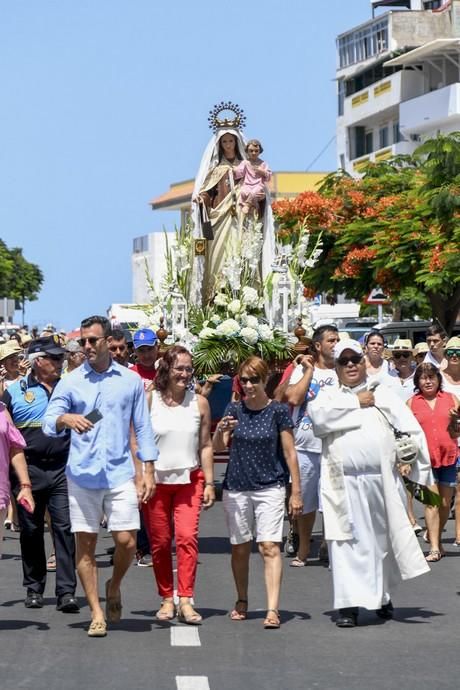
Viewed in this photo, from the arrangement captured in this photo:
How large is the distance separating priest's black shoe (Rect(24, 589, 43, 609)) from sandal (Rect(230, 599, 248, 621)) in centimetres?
135

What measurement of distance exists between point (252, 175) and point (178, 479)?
775 cm

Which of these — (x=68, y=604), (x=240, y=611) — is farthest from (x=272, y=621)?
(x=68, y=604)

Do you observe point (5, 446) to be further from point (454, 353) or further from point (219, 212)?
point (219, 212)

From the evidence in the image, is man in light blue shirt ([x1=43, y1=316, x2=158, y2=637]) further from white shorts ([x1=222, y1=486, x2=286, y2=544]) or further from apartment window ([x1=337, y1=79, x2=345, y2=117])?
apartment window ([x1=337, y1=79, x2=345, y2=117])

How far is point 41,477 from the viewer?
11.6m

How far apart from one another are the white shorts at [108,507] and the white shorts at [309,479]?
3412mm

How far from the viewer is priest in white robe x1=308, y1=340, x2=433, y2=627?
10.7 metres

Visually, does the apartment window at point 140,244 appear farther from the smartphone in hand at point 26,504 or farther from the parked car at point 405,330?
the smartphone in hand at point 26,504

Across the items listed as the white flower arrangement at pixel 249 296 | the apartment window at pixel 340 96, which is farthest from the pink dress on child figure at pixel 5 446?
the apartment window at pixel 340 96

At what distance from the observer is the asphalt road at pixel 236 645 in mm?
8742

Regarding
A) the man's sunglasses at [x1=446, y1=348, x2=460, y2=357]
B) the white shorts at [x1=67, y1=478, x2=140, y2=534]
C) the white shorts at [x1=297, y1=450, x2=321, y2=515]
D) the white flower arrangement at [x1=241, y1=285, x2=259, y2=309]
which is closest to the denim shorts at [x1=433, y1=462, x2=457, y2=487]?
the man's sunglasses at [x1=446, y1=348, x2=460, y2=357]

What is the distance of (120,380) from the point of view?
10188 mm

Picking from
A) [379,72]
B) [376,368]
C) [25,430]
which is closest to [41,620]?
[25,430]

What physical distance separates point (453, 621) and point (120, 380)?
8.49 feet
